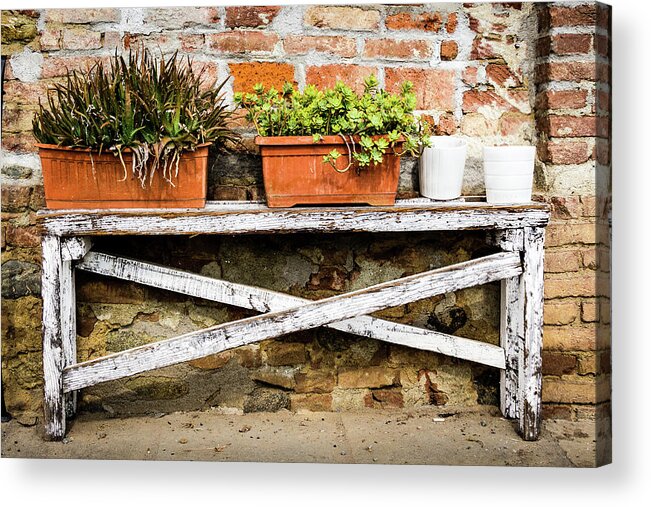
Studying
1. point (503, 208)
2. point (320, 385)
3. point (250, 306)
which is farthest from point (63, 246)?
point (503, 208)

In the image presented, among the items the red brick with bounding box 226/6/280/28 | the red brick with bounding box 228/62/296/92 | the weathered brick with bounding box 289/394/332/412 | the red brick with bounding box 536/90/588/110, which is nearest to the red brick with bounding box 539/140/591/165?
the red brick with bounding box 536/90/588/110

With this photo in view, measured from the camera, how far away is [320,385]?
2781 mm

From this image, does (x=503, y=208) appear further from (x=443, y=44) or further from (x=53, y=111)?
(x=53, y=111)

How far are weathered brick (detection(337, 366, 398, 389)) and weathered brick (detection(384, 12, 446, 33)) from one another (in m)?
1.11

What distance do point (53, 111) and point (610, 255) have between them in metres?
1.69

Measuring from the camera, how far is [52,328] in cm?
243

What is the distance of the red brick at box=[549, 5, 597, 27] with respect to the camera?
250 cm

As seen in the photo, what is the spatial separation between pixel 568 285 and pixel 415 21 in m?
0.97

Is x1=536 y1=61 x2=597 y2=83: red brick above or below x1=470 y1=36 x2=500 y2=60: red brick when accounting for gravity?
below

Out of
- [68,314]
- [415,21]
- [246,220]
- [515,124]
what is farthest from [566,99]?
[68,314]

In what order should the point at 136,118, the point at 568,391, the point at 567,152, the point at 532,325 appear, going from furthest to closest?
the point at 568,391 → the point at 567,152 → the point at 532,325 → the point at 136,118

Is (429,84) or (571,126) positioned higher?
(429,84)

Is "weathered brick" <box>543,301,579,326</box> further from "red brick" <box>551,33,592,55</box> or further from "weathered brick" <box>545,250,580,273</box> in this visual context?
"red brick" <box>551,33,592,55</box>

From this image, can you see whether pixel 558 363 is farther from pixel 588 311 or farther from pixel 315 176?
pixel 315 176
